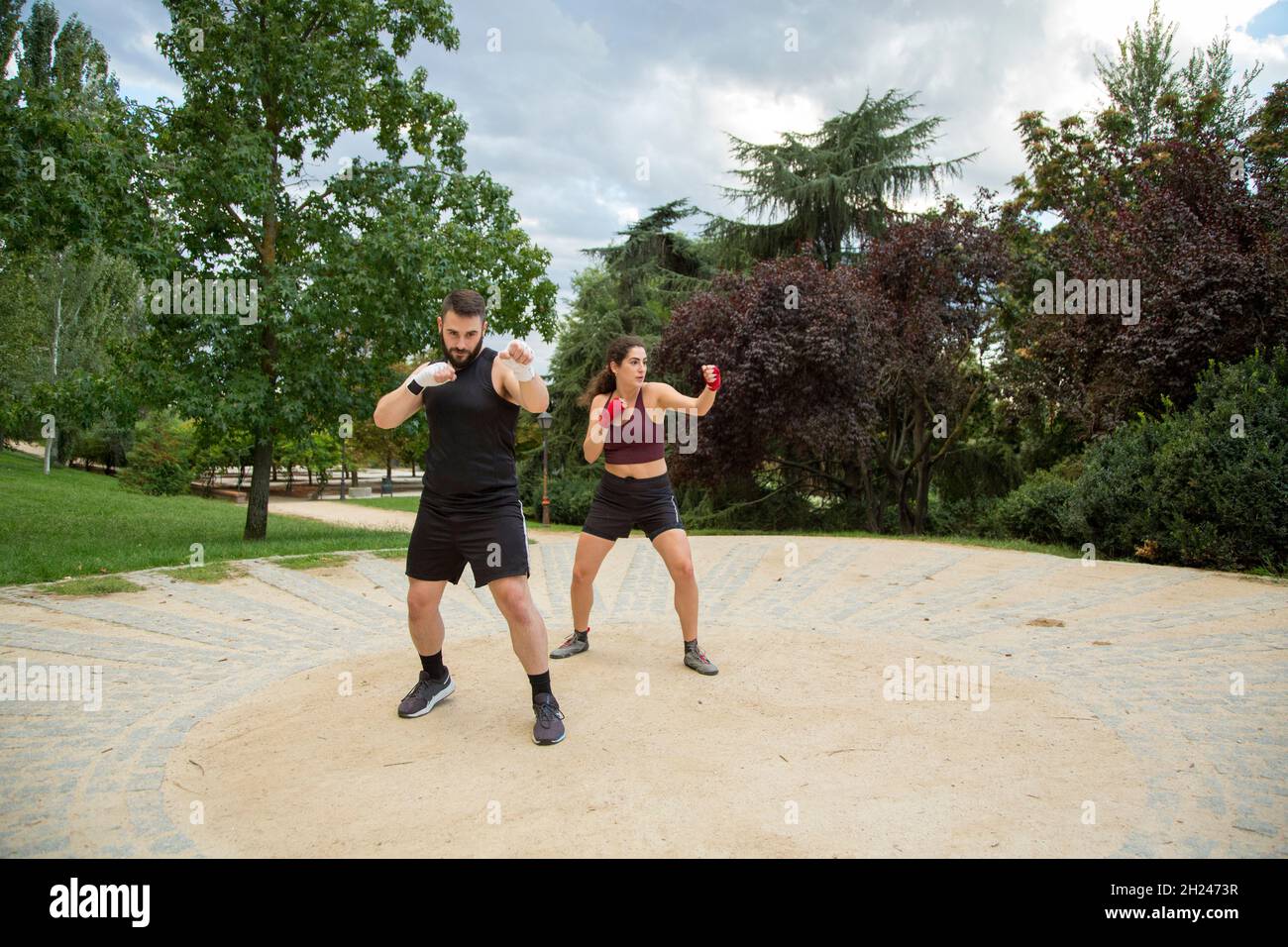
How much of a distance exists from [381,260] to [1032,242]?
13.6 meters

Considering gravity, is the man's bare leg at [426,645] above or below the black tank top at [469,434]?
below

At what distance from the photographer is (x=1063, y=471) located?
1425 cm

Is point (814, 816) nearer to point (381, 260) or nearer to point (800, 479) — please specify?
point (381, 260)

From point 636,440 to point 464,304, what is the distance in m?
1.63

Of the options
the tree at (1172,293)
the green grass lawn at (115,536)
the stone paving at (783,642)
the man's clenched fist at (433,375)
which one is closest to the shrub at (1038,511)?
the tree at (1172,293)

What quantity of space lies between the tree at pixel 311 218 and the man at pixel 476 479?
747cm

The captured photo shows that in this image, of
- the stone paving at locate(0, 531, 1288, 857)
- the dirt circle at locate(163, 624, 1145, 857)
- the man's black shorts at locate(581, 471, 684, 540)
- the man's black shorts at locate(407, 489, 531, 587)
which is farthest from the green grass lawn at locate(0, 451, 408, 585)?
the man's black shorts at locate(581, 471, 684, 540)

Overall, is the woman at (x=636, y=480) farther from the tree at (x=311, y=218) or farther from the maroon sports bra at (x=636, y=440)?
the tree at (x=311, y=218)

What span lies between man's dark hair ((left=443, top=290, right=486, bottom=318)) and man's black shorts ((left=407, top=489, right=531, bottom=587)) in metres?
0.92

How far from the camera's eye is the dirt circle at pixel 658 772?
9.36 feet

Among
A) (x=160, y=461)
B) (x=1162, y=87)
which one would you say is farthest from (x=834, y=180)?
(x=160, y=461)

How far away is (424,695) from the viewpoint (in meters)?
4.30

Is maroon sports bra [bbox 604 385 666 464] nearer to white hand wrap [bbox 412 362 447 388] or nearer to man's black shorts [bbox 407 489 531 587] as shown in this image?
man's black shorts [bbox 407 489 531 587]

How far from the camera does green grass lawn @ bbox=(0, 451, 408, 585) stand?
8.09 meters
